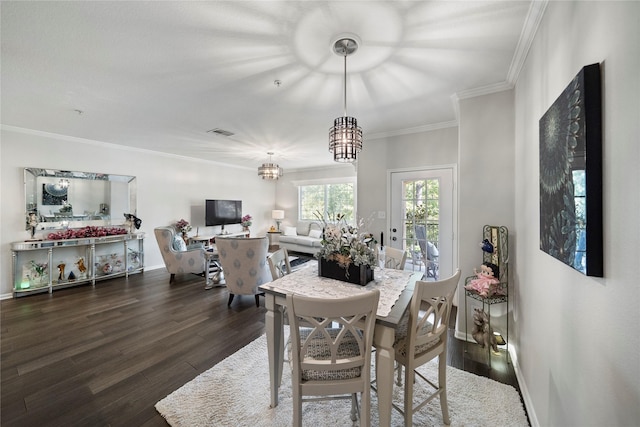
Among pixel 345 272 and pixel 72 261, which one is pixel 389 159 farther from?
pixel 72 261

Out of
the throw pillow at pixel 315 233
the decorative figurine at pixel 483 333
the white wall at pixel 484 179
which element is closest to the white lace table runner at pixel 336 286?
the decorative figurine at pixel 483 333

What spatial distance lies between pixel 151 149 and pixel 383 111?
15.8ft

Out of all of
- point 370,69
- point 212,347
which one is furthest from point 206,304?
point 370,69

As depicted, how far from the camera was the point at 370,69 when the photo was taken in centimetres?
218

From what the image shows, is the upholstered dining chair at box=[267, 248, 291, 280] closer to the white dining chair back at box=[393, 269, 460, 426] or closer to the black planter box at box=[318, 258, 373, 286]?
the black planter box at box=[318, 258, 373, 286]

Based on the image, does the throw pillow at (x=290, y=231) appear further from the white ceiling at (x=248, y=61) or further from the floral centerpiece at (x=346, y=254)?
the floral centerpiece at (x=346, y=254)

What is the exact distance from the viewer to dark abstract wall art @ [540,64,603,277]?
2.88 ft

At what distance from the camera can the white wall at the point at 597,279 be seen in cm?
73

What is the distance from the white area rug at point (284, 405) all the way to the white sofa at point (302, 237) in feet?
14.3

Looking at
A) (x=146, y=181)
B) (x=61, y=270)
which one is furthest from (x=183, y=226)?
(x=61, y=270)

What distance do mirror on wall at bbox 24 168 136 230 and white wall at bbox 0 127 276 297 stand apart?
0.38 feet

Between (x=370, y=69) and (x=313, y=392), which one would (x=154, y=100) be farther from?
(x=313, y=392)

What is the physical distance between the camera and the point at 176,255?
4312mm

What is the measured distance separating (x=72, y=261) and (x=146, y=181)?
6.25 ft
